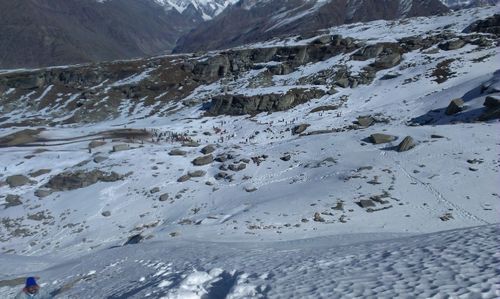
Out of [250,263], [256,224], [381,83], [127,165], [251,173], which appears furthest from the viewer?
[381,83]

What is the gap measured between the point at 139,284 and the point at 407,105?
38832 mm

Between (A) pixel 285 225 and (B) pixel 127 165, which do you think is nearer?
(A) pixel 285 225

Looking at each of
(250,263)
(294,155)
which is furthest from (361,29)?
(250,263)

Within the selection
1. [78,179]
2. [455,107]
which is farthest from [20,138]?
[455,107]

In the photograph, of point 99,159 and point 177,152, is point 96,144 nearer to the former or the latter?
point 99,159

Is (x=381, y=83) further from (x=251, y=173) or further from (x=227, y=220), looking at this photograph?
(x=227, y=220)

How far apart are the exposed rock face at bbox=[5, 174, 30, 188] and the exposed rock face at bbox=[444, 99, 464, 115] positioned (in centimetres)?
3236

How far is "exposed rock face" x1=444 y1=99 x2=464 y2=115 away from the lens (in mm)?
37469

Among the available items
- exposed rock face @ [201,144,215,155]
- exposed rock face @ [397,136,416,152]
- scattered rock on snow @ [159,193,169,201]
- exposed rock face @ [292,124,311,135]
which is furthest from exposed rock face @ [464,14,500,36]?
scattered rock on snow @ [159,193,169,201]

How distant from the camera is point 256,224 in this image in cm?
2158

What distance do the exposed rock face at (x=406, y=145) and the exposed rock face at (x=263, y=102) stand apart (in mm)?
27916

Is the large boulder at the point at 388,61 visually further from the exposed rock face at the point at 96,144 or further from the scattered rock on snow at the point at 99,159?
the scattered rock on snow at the point at 99,159

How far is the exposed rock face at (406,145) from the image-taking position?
2802 centimetres

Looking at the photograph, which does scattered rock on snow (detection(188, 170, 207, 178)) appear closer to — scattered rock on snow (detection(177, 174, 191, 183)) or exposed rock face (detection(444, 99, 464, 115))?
scattered rock on snow (detection(177, 174, 191, 183))
